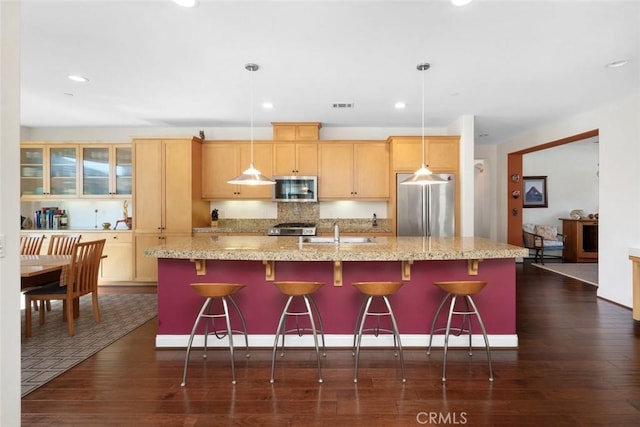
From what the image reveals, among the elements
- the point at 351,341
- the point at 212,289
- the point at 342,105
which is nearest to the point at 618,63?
the point at 342,105

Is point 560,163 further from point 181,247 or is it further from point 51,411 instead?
point 51,411

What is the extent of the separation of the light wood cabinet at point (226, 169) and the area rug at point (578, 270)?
18.3ft

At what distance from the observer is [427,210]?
5.11 m

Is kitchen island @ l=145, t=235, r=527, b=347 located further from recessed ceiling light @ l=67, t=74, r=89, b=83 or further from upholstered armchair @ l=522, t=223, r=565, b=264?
upholstered armchair @ l=522, t=223, r=565, b=264

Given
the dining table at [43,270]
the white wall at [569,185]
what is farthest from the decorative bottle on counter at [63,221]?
the white wall at [569,185]

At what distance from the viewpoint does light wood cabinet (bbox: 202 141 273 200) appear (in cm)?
562

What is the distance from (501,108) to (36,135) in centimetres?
779

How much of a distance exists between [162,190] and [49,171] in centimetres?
214

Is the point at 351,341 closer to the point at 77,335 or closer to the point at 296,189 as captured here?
the point at 77,335

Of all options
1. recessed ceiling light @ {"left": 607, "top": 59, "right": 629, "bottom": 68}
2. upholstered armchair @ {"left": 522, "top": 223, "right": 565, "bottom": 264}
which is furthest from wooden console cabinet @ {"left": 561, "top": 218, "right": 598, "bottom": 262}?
recessed ceiling light @ {"left": 607, "top": 59, "right": 629, "bottom": 68}

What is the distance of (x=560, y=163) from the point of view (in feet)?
27.9

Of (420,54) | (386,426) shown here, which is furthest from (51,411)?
(420,54)

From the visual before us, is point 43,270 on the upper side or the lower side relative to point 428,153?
lower

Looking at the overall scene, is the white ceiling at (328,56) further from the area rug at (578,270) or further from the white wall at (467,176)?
the area rug at (578,270)
